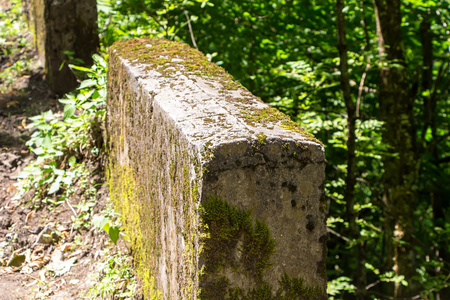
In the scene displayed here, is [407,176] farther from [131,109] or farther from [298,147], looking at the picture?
[298,147]

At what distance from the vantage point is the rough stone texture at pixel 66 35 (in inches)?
216

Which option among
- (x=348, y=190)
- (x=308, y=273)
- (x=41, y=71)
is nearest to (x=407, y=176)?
(x=348, y=190)

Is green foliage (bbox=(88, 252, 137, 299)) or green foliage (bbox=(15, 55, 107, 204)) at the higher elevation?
green foliage (bbox=(15, 55, 107, 204))

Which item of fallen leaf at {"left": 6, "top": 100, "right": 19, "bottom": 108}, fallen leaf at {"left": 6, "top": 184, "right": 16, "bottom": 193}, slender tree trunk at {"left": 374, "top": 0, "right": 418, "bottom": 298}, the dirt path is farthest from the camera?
slender tree trunk at {"left": 374, "top": 0, "right": 418, "bottom": 298}

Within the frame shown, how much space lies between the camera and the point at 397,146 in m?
6.08

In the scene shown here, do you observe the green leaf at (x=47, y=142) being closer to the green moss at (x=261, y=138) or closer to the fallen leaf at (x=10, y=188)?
the fallen leaf at (x=10, y=188)

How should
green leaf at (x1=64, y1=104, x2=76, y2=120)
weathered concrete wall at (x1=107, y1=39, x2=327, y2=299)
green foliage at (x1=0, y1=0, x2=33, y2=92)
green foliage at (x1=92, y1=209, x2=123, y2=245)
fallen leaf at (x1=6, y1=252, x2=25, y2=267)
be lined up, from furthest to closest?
green foliage at (x1=0, y1=0, x2=33, y2=92) < green leaf at (x1=64, y1=104, x2=76, y2=120) < fallen leaf at (x1=6, y1=252, x2=25, y2=267) < green foliage at (x1=92, y1=209, x2=123, y2=245) < weathered concrete wall at (x1=107, y1=39, x2=327, y2=299)

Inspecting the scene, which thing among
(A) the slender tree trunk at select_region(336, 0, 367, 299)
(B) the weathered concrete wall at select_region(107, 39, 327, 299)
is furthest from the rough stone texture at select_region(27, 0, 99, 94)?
(B) the weathered concrete wall at select_region(107, 39, 327, 299)

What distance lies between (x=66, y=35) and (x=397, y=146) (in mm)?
4476

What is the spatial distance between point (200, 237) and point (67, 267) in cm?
207

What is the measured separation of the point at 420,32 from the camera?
25.6 feet

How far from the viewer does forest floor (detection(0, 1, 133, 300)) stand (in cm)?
324

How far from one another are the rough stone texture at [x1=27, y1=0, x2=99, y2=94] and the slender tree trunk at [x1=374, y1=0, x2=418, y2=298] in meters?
3.61

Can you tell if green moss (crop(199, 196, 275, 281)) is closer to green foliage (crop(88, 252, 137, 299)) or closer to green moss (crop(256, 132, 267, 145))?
green moss (crop(256, 132, 267, 145))
